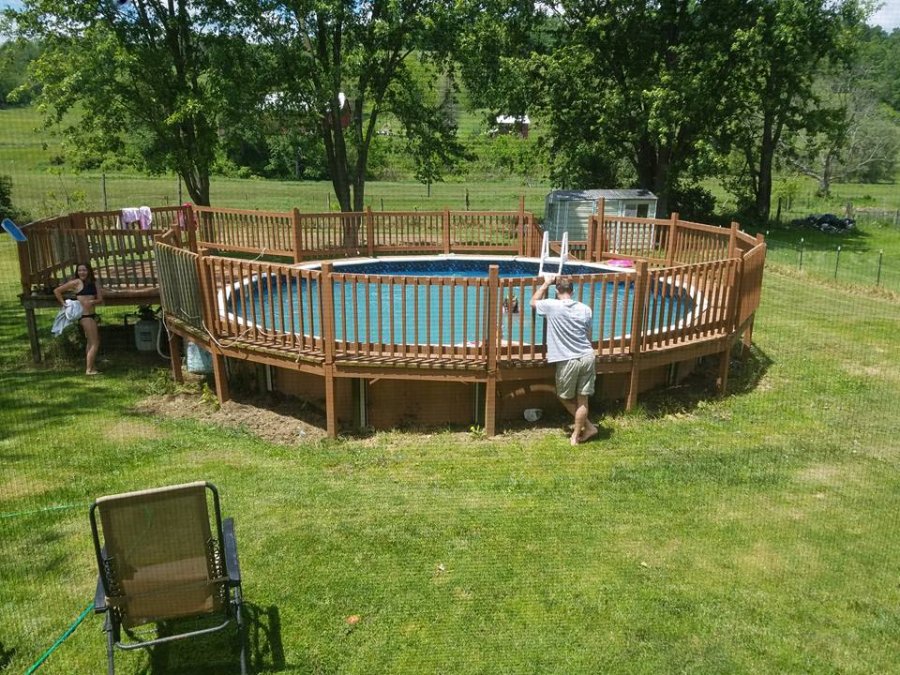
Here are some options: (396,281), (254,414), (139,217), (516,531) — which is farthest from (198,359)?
(139,217)

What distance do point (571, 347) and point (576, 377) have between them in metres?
0.28

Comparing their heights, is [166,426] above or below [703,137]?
below

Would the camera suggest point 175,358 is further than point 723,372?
Yes

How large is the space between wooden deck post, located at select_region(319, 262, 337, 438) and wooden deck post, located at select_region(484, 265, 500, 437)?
148 centimetres

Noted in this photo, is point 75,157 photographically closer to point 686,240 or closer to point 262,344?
point 262,344

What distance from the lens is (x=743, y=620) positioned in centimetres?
404

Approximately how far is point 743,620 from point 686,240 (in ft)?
26.0

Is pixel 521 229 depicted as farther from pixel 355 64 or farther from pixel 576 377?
pixel 576 377

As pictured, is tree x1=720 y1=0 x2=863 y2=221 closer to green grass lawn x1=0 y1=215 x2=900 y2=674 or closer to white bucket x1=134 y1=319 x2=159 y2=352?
green grass lawn x1=0 y1=215 x2=900 y2=674

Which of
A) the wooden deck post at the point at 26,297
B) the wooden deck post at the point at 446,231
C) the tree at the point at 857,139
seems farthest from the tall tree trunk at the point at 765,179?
the wooden deck post at the point at 26,297

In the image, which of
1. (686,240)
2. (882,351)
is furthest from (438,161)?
(882,351)

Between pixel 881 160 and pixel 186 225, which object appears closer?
pixel 186 225

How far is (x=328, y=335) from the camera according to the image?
6.58 meters

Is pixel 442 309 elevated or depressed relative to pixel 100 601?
elevated
